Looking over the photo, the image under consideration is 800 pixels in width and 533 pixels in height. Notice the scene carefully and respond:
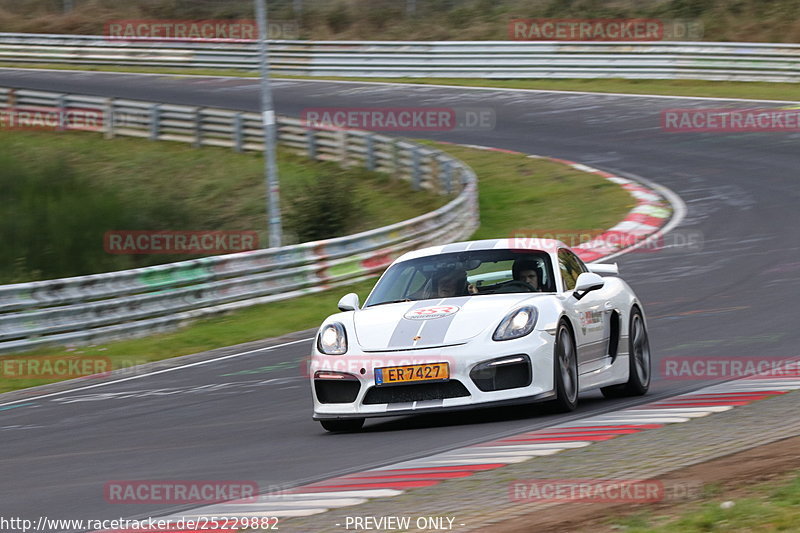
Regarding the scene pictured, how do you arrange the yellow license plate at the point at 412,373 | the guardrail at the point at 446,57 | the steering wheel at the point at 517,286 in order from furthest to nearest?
the guardrail at the point at 446,57 < the steering wheel at the point at 517,286 < the yellow license plate at the point at 412,373

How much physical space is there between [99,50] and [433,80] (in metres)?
14.2

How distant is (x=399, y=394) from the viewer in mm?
8039

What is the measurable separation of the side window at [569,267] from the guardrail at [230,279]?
7.43 metres

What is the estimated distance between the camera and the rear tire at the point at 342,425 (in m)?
8.45

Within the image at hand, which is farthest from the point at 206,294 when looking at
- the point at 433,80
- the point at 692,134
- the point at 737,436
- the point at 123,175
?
the point at 433,80

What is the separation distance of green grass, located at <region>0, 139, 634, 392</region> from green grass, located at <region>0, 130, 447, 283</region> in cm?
166

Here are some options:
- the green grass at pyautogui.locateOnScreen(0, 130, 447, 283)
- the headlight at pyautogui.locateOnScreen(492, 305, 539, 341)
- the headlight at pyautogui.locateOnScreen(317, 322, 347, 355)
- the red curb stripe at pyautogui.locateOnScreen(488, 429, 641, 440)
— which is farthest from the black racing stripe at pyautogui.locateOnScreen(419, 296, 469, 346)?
the green grass at pyautogui.locateOnScreen(0, 130, 447, 283)

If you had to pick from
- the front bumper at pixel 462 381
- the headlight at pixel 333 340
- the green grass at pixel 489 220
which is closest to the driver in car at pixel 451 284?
the headlight at pixel 333 340

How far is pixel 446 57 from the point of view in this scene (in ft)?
126

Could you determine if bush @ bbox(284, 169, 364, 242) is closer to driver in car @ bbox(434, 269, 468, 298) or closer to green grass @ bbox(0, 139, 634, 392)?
green grass @ bbox(0, 139, 634, 392)

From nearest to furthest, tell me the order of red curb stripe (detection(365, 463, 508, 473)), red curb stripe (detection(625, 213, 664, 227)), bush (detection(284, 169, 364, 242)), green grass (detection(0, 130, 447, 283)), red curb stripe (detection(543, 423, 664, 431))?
red curb stripe (detection(365, 463, 508, 473)) < red curb stripe (detection(543, 423, 664, 431)) < green grass (detection(0, 130, 447, 283)) < red curb stripe (detection(625, 213, 664, 227)) < bush (detection(284, 169, 364, 242))

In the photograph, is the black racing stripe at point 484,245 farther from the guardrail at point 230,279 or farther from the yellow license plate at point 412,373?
the guardrail at point 230,279

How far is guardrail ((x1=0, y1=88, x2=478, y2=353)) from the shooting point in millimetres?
14727

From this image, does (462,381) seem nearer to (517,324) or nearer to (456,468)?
(517,324)
